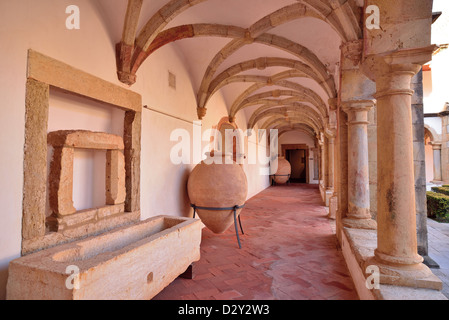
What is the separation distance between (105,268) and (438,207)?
7.89m

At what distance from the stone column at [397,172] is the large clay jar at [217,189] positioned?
239cm

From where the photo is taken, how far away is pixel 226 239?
4477mm

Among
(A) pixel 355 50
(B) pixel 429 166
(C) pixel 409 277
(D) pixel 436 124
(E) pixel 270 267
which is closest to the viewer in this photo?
(C) pixel 409 277

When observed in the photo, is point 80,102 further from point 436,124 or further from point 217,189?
point 436,124

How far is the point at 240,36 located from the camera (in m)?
4.22

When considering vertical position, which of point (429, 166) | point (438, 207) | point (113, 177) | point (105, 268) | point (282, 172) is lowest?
point (438, 207)

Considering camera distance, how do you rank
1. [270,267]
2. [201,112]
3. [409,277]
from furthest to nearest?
[201,112] < [270,267] < [409,277]

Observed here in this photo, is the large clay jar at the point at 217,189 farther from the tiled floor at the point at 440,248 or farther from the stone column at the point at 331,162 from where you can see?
the stone column at the point at 331,162

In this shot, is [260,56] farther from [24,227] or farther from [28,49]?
[24,227]

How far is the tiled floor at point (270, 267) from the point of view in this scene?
256 cm

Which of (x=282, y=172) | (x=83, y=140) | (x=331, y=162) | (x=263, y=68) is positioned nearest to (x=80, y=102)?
(x=83, y=140)

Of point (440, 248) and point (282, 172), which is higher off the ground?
point (282, 172)
